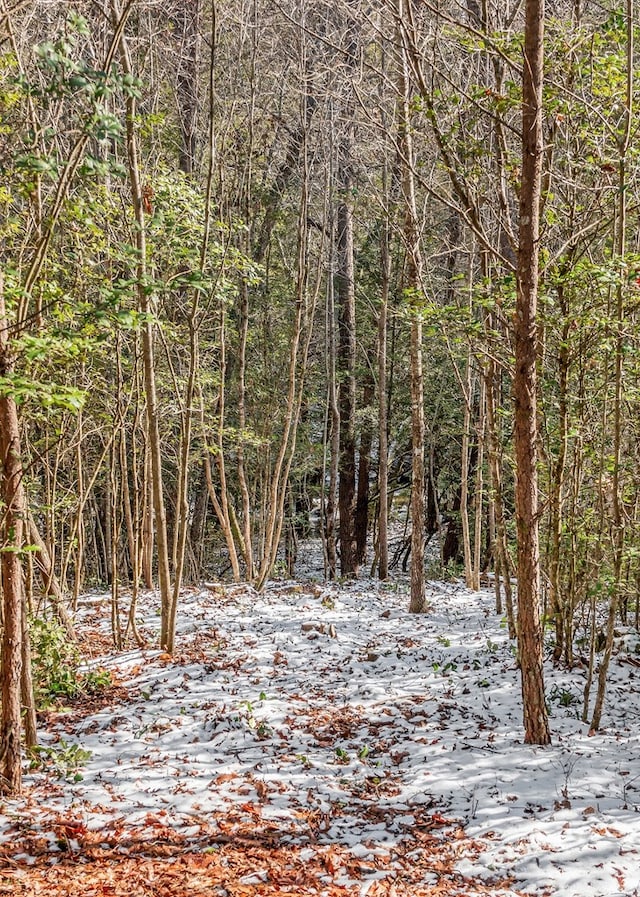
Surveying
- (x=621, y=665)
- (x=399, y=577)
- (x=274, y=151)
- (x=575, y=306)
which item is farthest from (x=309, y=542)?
(x=575, y=306)

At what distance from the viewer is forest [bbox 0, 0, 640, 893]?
4.31 m

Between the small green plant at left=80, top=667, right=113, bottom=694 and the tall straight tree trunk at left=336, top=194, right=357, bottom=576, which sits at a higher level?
the tall straight tree trunk at left=336, top=194, right=357, bottom=576

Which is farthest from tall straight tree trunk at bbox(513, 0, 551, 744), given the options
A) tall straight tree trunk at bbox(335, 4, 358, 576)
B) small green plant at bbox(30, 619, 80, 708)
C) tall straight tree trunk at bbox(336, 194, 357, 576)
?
tall straight tree trunk at bbox(336, 194, 357, 576)

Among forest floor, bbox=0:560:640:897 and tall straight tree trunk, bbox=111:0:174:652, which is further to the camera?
tall straight tree trunk, bbox=111:0:174:652

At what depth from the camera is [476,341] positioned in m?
5.75

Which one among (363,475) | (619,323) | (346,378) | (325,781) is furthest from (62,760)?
(346,378)

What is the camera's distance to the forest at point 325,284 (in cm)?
431

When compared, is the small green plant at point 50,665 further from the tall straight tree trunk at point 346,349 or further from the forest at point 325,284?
the tall straight tree trunk at point 346,349

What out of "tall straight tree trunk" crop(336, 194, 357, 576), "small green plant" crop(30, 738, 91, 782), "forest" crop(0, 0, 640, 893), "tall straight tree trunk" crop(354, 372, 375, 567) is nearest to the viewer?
"forest" crop(0, 0, 640, 893)

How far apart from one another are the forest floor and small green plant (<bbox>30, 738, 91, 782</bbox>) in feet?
0.07

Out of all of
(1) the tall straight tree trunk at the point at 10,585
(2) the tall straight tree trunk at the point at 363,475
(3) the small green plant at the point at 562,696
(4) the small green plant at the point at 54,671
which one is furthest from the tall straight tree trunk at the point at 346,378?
(1) the tall straight tree trunk at the point at 10,585

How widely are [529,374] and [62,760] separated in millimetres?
4513

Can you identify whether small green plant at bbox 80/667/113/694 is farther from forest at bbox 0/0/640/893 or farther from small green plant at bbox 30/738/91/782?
small green plant at bbox 30/738/91/782

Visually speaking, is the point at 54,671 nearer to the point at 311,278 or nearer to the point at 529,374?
the point at 529,374
